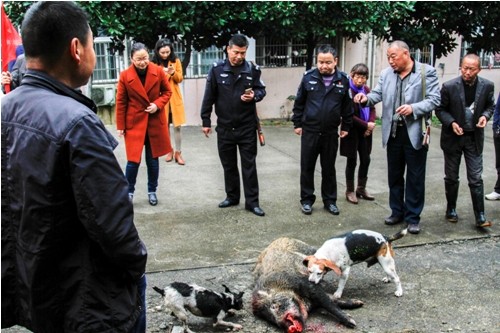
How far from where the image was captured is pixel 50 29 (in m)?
2.10

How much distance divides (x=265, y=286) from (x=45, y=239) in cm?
Answer: 239

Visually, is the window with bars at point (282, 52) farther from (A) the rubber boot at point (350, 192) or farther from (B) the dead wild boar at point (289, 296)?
(B) the dead wild boar at point (289, 296)

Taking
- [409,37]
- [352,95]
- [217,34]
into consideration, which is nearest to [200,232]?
[352,95]

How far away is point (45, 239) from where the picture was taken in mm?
2088

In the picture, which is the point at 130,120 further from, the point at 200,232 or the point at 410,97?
the point at 410,97

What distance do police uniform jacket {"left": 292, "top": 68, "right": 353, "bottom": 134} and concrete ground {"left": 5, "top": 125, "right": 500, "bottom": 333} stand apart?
1.06 meters

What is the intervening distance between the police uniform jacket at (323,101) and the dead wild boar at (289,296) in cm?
215

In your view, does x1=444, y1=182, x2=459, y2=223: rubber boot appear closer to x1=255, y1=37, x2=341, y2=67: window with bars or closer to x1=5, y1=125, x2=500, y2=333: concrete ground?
x1=5, y1=125, x2=500, y2=333: concrete ground

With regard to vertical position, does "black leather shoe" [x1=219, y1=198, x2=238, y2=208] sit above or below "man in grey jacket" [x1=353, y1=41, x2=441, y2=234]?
below

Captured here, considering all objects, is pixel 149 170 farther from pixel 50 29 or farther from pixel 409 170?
pixel 50 29

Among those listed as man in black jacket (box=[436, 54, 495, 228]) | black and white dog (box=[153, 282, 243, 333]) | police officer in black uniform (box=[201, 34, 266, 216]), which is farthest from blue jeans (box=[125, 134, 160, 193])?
man in black jacket (box=[436, 54, 495, 228])

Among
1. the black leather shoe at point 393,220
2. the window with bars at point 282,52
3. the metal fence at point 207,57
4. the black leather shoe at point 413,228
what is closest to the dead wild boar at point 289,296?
the black leather shoe at point 413,228

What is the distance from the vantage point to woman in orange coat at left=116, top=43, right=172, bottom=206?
625 centimetres

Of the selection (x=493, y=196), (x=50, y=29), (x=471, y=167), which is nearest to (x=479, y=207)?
(x=471, y=167)
